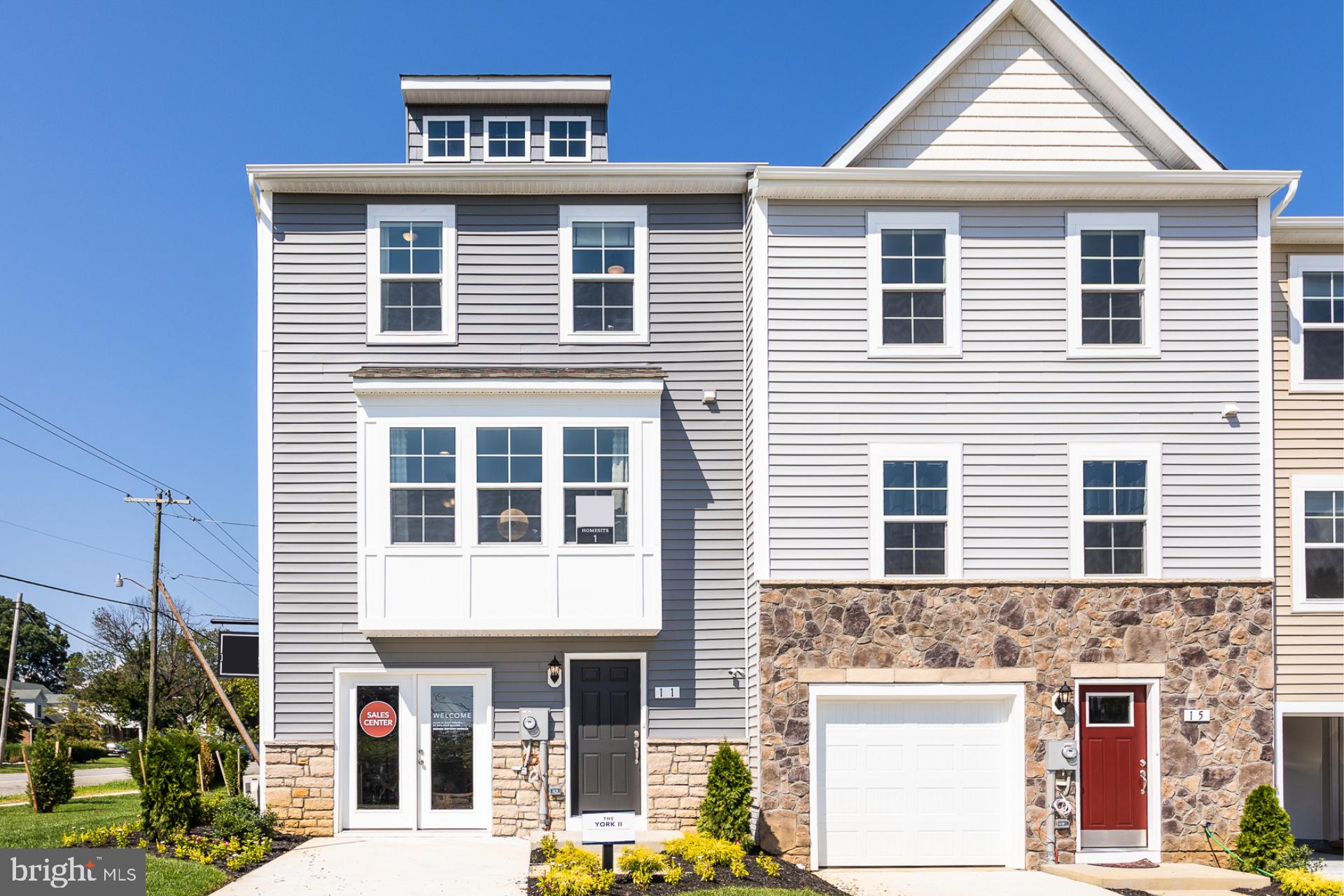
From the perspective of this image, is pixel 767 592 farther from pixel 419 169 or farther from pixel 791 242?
pixel 419 169

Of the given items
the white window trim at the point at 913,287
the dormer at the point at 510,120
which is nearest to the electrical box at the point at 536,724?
the white window trim at the point at 913,287

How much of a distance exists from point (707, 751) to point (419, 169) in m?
7.68

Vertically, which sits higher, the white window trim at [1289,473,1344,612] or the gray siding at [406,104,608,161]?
the gray siding at [406,104,608,161]

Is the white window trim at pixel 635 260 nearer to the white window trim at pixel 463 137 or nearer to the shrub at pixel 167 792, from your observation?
the white window trim at pixel 463 137

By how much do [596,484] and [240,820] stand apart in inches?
207

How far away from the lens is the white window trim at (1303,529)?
502 inches

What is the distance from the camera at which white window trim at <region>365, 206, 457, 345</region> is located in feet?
43.0

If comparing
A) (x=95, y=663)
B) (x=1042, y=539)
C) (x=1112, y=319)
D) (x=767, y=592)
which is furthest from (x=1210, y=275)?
(x=95, y=663)

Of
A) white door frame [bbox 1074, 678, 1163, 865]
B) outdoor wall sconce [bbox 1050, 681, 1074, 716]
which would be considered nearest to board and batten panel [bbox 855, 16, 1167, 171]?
white door frame [bbox 1074, 678, 1163, 865]

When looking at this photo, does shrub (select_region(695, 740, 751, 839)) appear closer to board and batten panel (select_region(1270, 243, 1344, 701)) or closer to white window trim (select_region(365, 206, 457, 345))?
white window trim (select_region(365, 206, 457, 345))

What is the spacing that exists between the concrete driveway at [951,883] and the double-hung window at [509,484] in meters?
5.08

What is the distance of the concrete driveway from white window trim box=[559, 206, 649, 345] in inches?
257

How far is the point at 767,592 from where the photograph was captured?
39.7 ft

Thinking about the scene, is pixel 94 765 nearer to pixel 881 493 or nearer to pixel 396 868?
pixel 396 868
